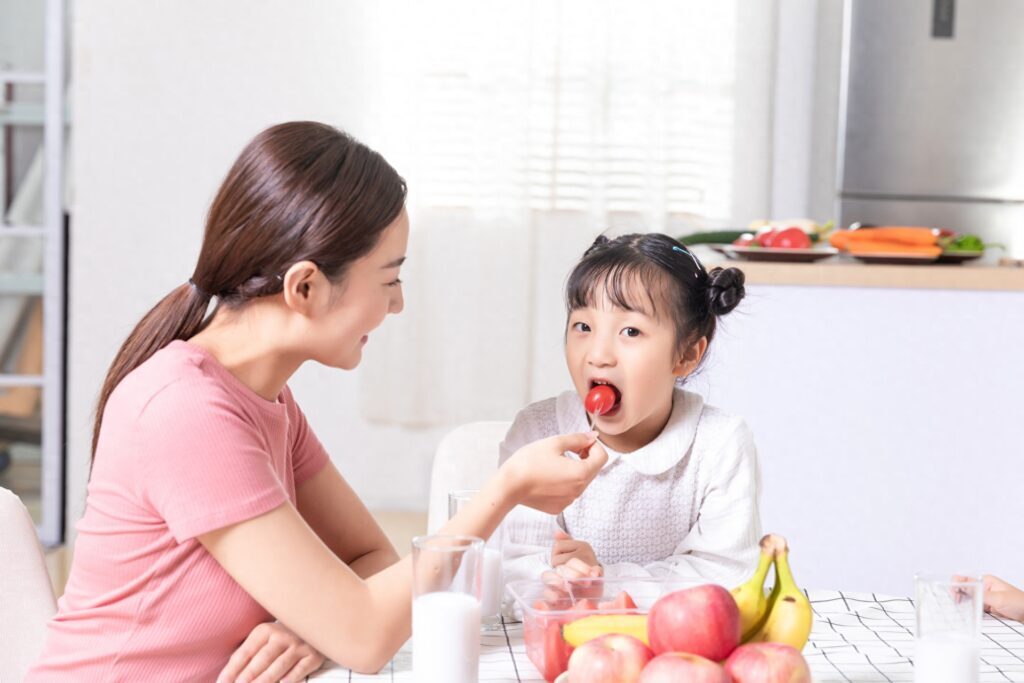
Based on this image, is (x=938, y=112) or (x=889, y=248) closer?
(x=889, y=248)

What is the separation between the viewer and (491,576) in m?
1.21

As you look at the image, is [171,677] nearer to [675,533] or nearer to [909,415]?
[675,533]

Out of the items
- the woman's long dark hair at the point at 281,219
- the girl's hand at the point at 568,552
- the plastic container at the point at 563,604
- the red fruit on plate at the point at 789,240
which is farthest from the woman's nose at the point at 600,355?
the red fruit on plate at the point at 789,240

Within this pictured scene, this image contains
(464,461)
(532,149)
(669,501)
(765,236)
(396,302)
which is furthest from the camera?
(532,149)

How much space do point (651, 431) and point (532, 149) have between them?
251cm

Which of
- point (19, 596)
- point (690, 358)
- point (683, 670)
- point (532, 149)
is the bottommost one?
point (19, 596)

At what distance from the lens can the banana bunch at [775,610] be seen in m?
0.94

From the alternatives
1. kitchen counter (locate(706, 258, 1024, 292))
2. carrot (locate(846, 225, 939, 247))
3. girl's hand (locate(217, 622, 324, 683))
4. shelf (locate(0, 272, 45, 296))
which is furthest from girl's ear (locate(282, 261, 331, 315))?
shelf (locate(0, 272, 45, 296))

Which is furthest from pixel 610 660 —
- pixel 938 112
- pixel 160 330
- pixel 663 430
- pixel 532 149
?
pixel 532 149

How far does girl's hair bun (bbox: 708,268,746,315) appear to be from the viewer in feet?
5.24

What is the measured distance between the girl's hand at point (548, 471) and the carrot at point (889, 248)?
129 cm

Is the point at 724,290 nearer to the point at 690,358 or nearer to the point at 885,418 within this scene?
the point at 690,358

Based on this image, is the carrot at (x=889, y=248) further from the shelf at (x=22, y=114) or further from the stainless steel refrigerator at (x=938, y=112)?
the shelf at (x=22, y=114)

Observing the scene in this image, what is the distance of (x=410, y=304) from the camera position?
4.04 meters
